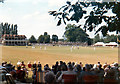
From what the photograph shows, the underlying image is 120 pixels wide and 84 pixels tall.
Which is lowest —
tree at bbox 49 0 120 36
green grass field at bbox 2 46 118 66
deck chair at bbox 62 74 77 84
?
green grass field at bbox 2 46 118 66

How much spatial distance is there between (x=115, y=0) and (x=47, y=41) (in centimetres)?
13263

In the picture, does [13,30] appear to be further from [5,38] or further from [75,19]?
[75,19]

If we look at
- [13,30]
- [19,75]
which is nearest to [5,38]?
[13,30]

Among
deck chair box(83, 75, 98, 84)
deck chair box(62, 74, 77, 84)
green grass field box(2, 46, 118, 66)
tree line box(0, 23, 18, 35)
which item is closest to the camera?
deck chair box(83, 75, 98, 84)

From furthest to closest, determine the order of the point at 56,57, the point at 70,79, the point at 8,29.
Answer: the point at 8,29 → the point at 56,57 → the point at 70,79

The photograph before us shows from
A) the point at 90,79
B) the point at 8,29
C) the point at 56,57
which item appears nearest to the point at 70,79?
the point at 90,79

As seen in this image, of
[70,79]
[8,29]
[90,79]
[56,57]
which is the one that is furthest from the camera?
[8,29]

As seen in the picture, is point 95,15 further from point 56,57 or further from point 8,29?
point 8,29

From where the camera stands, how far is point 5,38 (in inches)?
5030

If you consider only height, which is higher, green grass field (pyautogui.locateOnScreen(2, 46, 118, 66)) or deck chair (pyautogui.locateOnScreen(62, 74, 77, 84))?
deck chair (pyautogui.locateOnScreen(62, 74, 77, 84))

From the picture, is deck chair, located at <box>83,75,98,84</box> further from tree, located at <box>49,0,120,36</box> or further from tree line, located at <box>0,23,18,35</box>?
tree line, located at <box>0,23,18,35</box>

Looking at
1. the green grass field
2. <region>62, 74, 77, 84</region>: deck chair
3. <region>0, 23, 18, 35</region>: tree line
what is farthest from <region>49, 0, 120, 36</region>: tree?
<region>0, 23, 18, 35</region>: tree line

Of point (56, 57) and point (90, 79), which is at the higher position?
point (90, 79)

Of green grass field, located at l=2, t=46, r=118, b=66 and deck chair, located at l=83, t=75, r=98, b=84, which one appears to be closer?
deck chair, located at l=83, t=75, r=98, b=84
